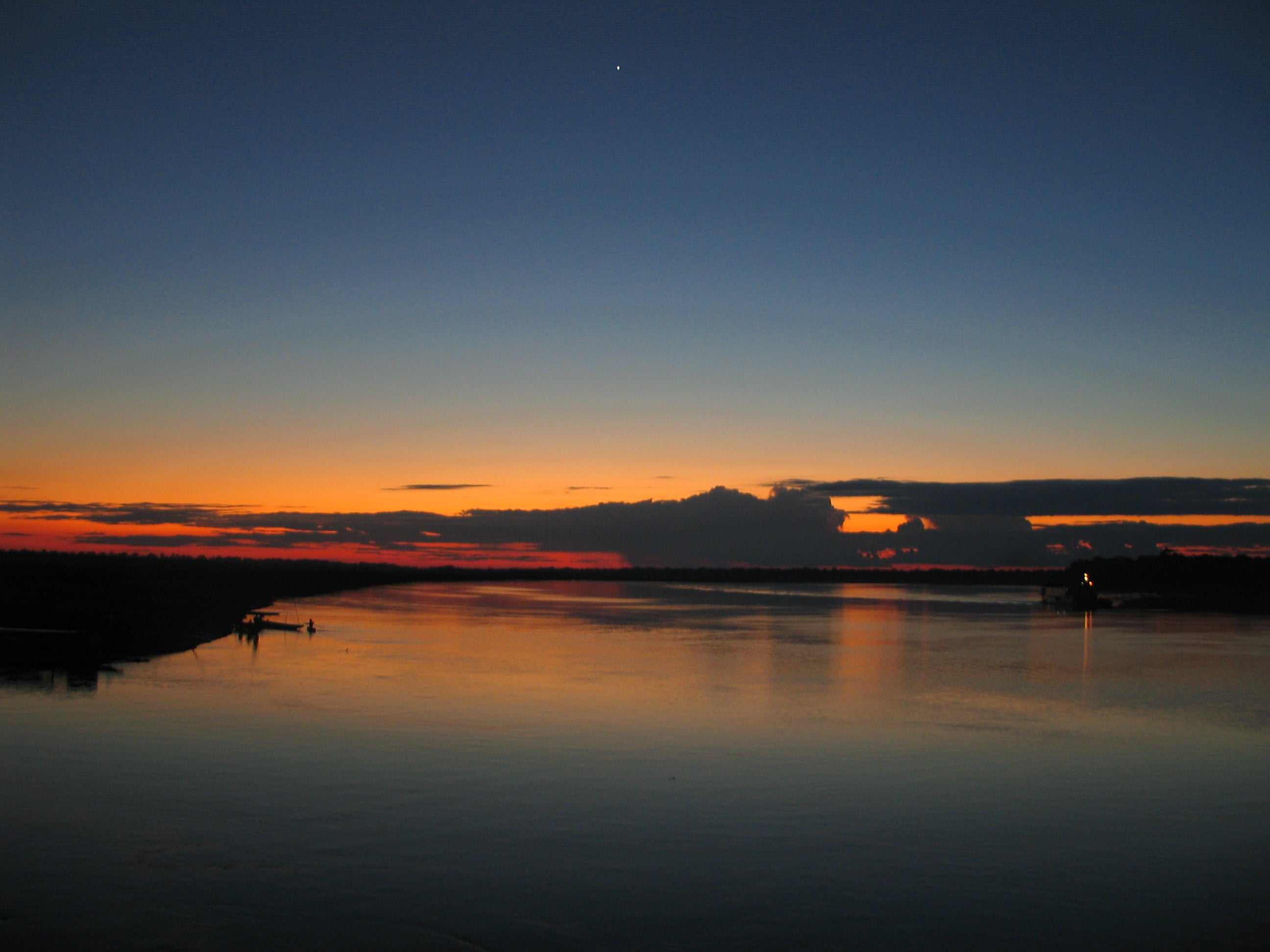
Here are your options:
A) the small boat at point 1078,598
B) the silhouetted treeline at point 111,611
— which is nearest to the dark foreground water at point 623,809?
the silhouetted treeline at point 111,611

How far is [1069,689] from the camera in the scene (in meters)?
33.0

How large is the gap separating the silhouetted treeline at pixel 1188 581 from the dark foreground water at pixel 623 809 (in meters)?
81.8

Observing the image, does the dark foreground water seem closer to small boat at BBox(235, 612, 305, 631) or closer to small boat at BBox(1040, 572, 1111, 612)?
small boat at BBox(235, 612, 305, 631)

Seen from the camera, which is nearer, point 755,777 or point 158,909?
point 158,909

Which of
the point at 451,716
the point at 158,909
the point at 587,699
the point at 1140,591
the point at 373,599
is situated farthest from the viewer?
the point at 1140,591

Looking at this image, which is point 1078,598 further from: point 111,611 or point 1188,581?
point 111,611

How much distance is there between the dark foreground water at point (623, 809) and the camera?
1121 cm

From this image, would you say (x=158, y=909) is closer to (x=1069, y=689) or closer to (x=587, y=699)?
(x=587, y=699)

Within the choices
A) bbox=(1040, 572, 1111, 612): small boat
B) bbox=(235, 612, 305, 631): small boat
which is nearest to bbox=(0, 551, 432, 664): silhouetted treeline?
bbox=(235, 612, 305, 631): small boat

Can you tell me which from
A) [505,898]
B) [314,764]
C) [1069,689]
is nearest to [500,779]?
[314,764]

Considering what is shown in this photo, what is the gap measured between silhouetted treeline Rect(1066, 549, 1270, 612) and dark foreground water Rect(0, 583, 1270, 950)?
81.8 metres

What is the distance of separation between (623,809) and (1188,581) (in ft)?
424

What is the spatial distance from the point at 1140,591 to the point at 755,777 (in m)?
136

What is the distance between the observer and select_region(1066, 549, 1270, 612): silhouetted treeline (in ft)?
354
